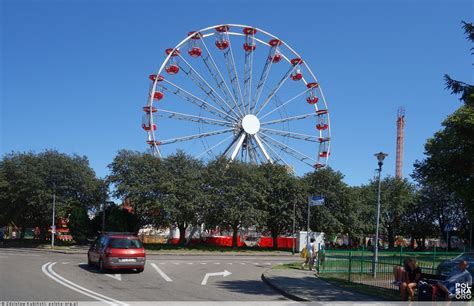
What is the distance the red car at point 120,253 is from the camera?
21.4m

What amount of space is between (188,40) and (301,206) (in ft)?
67.9

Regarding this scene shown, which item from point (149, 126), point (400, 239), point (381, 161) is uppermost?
point (149, 126)

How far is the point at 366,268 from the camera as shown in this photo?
20922 mm

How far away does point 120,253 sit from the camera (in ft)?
70.7

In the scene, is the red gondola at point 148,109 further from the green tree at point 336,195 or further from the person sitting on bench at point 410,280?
the person sitting on bench at point 410,280

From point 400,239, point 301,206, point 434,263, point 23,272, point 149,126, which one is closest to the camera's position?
point 23,272

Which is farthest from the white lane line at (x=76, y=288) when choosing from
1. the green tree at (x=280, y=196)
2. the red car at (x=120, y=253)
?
the green tree at (x=280, y=196)

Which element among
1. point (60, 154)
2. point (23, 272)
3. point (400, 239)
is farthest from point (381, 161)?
point (400, 239)

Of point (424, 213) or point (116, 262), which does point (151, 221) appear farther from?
point (424, 213)

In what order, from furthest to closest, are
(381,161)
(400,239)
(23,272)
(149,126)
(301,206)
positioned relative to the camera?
(400,239) → (301,206) → (149,126) → (381,161) → (23,272)

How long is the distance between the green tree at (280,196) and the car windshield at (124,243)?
3475 cm

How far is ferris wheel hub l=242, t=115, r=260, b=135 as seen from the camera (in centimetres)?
5509

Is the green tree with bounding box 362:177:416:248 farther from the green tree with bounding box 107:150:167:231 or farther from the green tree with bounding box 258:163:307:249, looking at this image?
the green tree with bounding box 107:150:167:231

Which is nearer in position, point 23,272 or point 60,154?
point 23,272
